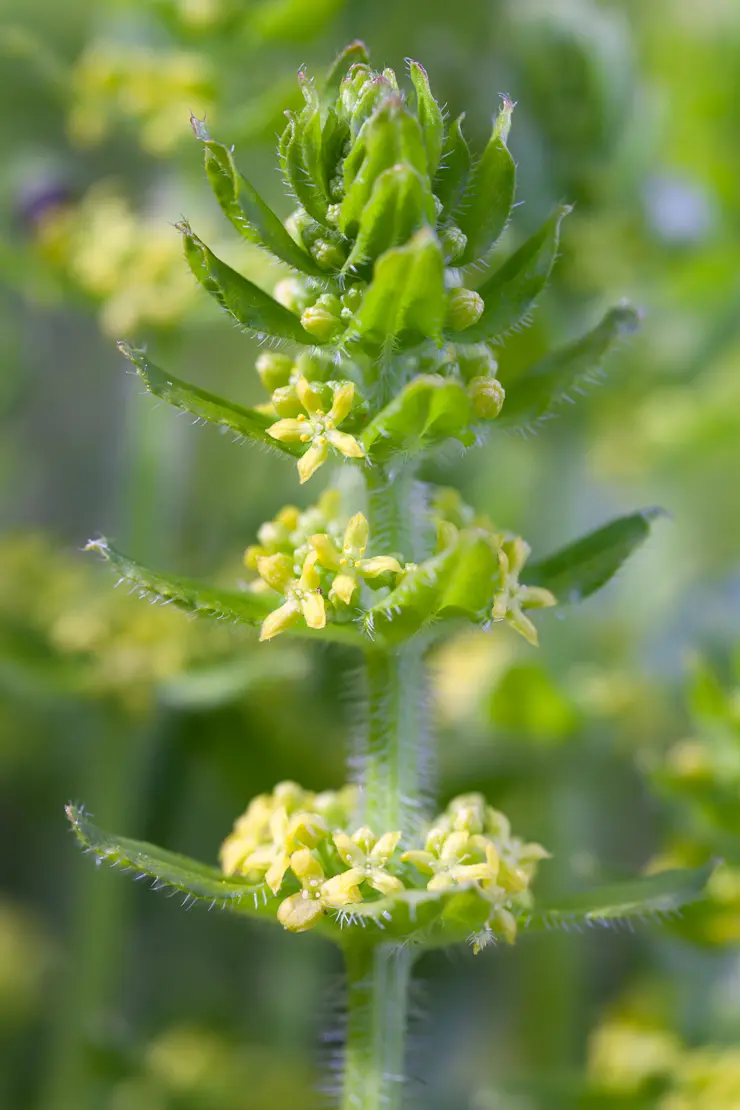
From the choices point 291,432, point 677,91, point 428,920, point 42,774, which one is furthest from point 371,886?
point 677,91

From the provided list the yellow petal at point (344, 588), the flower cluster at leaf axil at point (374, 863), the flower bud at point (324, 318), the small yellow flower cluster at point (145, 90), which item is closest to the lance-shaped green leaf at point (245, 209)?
the flower bud at point (324, 318)

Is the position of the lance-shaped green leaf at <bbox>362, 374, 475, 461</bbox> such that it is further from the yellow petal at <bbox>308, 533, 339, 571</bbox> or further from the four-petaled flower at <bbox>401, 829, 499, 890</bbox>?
the four-petaled flower at <bbox>401, 829, 499, 890</bbox>

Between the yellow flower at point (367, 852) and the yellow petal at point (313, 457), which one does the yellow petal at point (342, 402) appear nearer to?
the yellow petal at point (313, 457)

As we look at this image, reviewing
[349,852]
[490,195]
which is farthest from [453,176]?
[349,852]

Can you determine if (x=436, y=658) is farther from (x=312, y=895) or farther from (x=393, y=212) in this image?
(x=393, y=212)

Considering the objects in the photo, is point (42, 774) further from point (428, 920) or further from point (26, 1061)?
point (428, 920)
